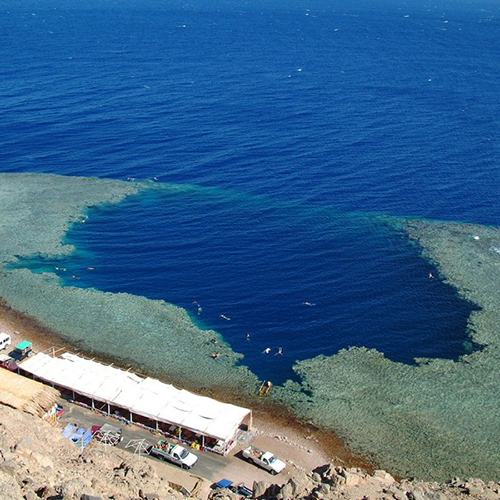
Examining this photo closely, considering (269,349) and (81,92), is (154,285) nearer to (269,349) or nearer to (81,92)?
(269,349)

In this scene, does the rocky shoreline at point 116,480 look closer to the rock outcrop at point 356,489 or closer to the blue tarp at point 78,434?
the rock outcrop at point 356,489

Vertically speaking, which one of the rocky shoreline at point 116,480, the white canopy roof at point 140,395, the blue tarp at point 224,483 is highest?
the rocky shoreline at point 116,480

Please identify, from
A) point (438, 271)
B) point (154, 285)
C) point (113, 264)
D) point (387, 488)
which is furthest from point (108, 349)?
point (438, 271)

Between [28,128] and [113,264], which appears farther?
[28,128]

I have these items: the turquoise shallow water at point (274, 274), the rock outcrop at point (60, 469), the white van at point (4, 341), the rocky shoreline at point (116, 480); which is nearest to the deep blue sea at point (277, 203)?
the turquoise shallow water at point (274, 274)

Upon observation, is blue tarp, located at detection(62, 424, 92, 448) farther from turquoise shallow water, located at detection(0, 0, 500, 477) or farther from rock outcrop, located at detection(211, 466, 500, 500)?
turquoise shallow water, located at detection(0, 0, 500, 477)

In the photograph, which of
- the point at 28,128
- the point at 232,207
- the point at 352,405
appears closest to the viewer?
the point at 352,405

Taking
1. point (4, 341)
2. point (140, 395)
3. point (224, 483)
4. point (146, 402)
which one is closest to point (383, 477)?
point (224, 483)
